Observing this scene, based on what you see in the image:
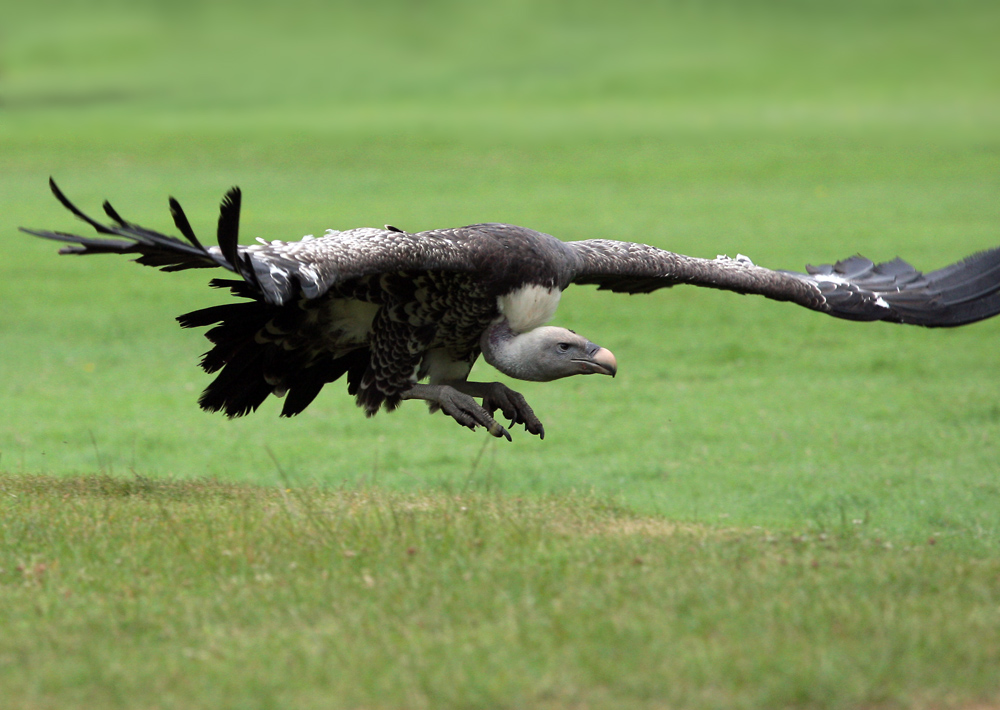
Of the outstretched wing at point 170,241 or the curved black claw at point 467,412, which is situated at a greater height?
the outstretched wing at point 170,241

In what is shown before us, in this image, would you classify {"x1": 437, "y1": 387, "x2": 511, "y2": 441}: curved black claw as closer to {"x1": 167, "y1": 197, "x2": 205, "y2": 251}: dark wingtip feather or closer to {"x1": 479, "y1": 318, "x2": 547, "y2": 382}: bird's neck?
{"x1": 479, "y1": 318, "x2": 547, "y2": 382}: bird's neck

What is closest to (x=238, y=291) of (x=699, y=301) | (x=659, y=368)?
(x=659, y=368)

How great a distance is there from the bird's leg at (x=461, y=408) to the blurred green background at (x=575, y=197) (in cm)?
26

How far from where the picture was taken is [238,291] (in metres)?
6.89

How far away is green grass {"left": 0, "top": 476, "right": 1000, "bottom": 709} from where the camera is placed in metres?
4.65

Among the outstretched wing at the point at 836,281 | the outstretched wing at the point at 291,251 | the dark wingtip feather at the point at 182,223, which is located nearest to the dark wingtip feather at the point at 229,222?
the outstretched wing at the point at 291,251

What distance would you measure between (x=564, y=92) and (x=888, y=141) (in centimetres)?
969

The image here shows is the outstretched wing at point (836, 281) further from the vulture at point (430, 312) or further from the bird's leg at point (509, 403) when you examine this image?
the bird's leg at point (509, 403)

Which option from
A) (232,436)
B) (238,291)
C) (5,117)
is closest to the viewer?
(238,291)

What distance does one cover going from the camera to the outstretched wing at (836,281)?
27.5 feet

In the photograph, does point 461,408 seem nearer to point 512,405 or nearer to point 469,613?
point 512,405

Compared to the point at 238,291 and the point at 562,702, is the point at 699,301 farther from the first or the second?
the point at 562,702

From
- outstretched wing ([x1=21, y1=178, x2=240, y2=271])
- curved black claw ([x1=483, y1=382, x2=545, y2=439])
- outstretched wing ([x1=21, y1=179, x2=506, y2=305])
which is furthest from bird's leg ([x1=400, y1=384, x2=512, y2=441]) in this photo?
outstretched wing ([x1=21, y1=178, x2=240, y2=271])

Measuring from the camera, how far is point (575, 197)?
23.2 m
